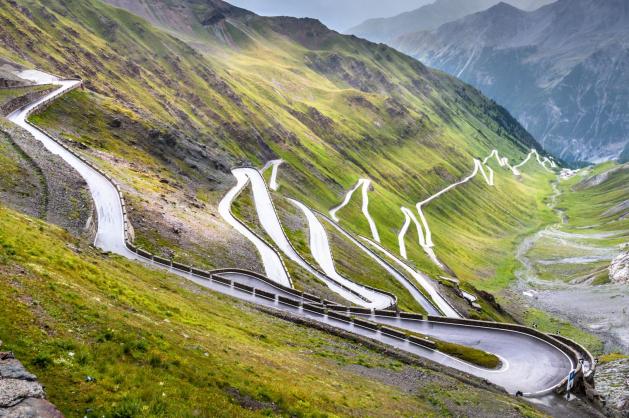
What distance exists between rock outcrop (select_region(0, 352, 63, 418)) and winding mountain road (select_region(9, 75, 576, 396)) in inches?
1390

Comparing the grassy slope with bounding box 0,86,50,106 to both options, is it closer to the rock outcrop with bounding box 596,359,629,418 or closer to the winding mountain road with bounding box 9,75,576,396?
the winding mountain road with bounding box 9,75,576,396

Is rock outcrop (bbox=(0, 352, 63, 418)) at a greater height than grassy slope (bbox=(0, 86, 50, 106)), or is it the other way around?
grassy slope (bbox=(0, 86, 50, 106))

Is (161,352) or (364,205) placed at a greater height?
(364,205)

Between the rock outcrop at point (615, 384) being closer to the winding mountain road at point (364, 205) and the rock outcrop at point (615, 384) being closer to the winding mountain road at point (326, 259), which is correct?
the winding mountain road at point (326, 259)

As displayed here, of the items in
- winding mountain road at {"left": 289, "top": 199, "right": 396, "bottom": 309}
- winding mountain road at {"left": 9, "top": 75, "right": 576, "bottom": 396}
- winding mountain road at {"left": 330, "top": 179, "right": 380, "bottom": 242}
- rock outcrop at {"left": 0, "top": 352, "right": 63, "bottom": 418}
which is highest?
winding mountain road at {"left": 330, "top": 179, "right": 380, "bottom": 242}

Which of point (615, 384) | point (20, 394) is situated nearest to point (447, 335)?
point (615, 384)

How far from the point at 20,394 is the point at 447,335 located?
4948cm

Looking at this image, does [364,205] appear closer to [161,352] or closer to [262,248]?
[262,248]

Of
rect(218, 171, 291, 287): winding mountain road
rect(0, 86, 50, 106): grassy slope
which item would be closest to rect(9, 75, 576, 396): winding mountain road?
rect(218, 171, 291, 287): winding mountain road

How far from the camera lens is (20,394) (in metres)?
16.0

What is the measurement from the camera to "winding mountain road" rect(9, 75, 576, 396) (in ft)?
157

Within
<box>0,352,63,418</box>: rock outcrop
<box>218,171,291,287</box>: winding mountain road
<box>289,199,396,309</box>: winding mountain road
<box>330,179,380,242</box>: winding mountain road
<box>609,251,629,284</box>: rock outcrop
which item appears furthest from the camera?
<box>609,251,629,284</box>: rock outcrop

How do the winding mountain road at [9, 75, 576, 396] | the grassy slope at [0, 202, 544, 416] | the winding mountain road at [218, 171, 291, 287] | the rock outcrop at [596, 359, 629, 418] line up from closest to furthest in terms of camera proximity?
the grassy slope at [0, 202, 544, 416] < the winding mountain road at [9, 75, 576, 396] < the rock outcrop at [596, 359, 629, 418] < the winding mountain road at [218, 171, 291, 287]

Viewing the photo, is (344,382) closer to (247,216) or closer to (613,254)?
(247,216)
